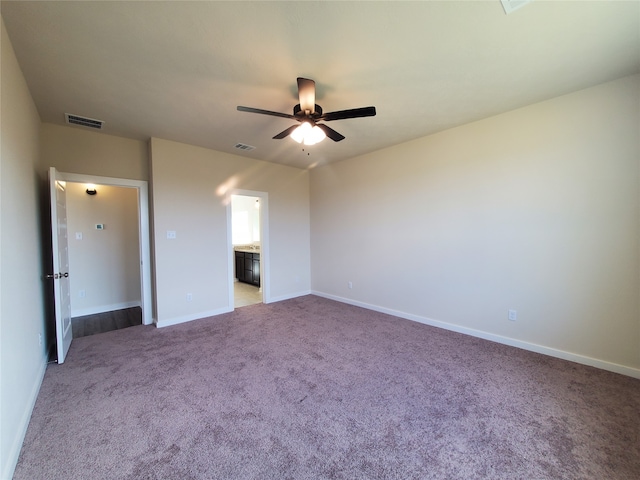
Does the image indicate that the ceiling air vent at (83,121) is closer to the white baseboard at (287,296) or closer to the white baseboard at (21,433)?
the white baseboard at (21,433)

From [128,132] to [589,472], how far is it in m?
5.38

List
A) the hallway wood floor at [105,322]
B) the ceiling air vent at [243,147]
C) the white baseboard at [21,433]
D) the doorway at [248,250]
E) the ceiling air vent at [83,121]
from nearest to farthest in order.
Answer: the white baseboard at [21,433], the ceiling air vent at [83,121], the hallway wood floor at [105,322], the ceiling air vent at [243,147], the doorway at [248,250]

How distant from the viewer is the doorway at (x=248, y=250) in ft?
16.2

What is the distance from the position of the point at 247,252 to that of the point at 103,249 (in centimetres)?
277

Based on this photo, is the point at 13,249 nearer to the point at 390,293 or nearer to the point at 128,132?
the point at 128,132

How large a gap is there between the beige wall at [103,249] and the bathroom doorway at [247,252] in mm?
1830

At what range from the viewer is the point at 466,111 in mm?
3012

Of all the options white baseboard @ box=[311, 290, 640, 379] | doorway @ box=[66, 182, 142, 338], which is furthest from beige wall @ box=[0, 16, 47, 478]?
white baseboard @ box=[311, 290, 640, 379]

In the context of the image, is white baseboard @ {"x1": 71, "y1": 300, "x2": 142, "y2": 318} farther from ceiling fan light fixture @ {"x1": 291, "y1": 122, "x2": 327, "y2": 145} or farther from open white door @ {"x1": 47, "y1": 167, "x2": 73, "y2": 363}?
ceiling fan light fixture @ {"x1": 291, "y1": 122, "x2": 327, "y2": 145}

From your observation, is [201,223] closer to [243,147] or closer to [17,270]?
[243,147]

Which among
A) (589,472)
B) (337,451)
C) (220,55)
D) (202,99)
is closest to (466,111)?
(220,55)

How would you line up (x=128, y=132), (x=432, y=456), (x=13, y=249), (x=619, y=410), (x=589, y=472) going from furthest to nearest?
(x=128, y=132) → (x=619, y=410) → (x=13, y=249) → (x=432, y=456) → (x=589, y=472)

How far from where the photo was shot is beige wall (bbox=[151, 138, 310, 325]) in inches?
151

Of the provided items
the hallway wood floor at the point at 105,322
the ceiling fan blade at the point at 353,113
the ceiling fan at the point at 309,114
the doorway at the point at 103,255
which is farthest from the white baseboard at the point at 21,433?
the ceiling fan blade at the point at 353,113
